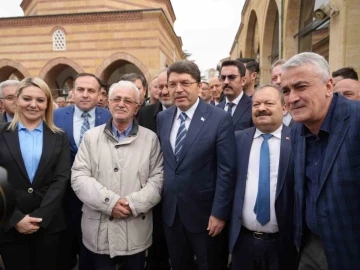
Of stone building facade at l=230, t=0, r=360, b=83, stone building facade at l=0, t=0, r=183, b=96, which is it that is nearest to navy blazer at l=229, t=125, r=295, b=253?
stone building facade at l=230, t=0, r=360, b=83

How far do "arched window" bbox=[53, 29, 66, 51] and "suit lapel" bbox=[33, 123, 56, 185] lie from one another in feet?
58.9

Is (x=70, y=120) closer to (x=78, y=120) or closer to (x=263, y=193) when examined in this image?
(x=78, y=120)

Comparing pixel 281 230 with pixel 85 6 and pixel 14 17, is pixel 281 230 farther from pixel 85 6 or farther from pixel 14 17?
pixel 85 6

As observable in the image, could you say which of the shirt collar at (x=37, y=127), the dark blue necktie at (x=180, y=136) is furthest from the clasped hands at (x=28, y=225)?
the dark blue necktie at (x=180, y=136)

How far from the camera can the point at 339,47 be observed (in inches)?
279

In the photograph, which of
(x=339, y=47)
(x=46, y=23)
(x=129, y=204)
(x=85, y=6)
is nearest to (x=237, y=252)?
(x=129, y=204)

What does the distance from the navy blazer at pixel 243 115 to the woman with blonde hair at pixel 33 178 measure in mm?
2073

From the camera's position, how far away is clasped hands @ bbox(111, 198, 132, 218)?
110 inches

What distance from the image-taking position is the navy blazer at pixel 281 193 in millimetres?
2643

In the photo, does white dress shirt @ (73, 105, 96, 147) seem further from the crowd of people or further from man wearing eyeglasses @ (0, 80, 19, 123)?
man wearing eyeglasses @ (0, 80, 19, 123)

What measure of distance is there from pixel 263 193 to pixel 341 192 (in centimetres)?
82

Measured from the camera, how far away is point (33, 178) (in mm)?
2979

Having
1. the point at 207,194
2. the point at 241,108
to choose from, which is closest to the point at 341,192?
the point at 207,194

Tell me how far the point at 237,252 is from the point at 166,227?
752 millimetres
